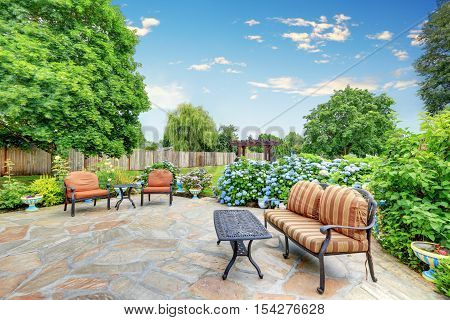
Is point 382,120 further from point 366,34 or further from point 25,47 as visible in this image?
point 25,47

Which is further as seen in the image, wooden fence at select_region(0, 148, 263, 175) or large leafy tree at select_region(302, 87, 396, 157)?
large leafy tree at select_region(302, 87, 396, 157)

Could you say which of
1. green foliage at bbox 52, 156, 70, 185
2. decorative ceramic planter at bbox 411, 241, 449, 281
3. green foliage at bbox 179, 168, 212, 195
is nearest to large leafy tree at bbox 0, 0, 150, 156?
green foliage at bbox 52, 156, 70, 185

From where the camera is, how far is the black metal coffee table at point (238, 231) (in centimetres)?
238

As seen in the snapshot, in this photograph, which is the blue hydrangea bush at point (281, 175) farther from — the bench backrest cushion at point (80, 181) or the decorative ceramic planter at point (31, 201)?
the decorative ceramic planter at point (31, 201)

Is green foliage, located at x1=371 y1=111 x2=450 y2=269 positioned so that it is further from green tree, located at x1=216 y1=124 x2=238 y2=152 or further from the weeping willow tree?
green tree, located at x1=216 y1=124 x2=238 y2=152

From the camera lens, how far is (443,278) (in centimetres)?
216

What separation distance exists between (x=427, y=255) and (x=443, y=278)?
29 cm

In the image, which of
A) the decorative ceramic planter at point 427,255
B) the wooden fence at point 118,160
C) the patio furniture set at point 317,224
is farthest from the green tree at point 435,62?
the patio furniture set at point 317,224

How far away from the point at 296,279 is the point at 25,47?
29.4ft

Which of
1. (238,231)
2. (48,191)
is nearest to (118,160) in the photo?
(48,191)

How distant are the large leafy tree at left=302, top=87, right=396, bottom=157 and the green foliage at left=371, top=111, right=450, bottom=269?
14.4m

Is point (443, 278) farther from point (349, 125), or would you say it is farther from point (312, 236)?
point (349, 125)

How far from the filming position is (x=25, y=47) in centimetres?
643

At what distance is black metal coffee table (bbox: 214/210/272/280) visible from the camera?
2.38 meters
